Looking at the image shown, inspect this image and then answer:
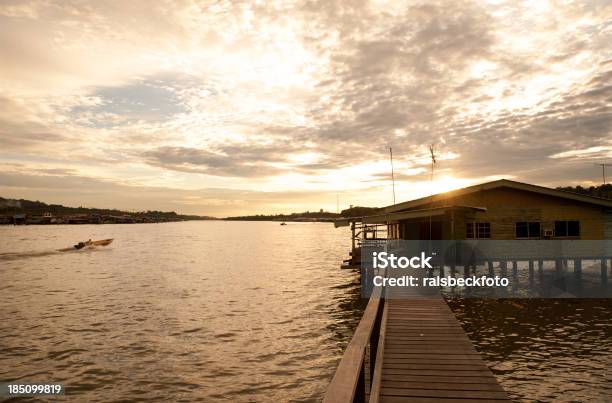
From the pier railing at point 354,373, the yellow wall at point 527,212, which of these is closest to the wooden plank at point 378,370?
the pier railing at point 354,373

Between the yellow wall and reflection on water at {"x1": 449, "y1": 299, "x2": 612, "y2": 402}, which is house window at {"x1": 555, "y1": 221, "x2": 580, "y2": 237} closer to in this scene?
the yellow wall

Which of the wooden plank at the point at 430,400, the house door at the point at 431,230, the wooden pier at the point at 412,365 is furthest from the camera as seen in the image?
the house door at the point at 431,230

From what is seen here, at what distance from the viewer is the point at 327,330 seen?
18453 mm

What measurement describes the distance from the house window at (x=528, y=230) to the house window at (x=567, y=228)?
115cm

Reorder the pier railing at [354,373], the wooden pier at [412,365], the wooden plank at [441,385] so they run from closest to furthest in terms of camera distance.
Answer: the pier railing at [354,373], the wooden pier at [412,365], the wooden plank at [441,385]

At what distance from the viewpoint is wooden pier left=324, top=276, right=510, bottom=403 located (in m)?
5.71

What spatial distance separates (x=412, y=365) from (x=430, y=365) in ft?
1.21

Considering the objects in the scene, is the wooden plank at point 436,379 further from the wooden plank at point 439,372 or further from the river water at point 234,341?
the river water at point 234,341

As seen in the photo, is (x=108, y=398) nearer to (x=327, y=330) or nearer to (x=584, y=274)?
(x=327, y=330)

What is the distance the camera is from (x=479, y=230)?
2464cm

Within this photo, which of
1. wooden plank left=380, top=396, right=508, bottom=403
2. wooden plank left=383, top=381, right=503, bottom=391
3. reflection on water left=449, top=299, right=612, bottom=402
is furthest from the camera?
reflection on water left=449, top=299, right=612, bottom=402

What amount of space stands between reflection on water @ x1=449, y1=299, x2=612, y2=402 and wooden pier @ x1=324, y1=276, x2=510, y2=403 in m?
2.47

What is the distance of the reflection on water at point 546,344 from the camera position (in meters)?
11.1

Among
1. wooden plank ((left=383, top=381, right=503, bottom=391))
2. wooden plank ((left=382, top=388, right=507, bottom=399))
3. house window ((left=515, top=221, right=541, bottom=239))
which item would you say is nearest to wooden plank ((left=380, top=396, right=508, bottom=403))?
wooden plank ((left=382, top=388, right=507, bottom=399))
